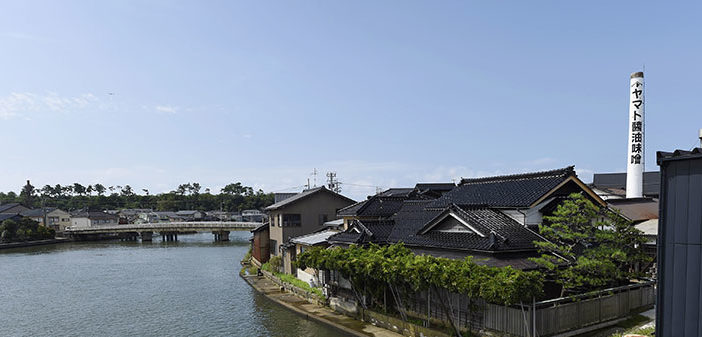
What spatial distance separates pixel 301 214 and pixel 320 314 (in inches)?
740

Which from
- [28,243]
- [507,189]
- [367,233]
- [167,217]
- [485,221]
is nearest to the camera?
[485,221]

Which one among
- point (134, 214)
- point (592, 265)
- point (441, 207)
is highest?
point (441, 207)

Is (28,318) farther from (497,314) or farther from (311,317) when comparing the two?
(497,314)

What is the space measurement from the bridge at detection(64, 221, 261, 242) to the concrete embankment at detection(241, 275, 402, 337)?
46.5 m

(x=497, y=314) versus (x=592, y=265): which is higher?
(x=592, y=265)

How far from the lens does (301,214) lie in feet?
133

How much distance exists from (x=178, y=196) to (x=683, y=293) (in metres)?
161

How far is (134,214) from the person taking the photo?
125m

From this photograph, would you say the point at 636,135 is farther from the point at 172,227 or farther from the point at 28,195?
the point at 28,195

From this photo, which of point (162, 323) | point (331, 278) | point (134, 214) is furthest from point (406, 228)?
point (134, 214)

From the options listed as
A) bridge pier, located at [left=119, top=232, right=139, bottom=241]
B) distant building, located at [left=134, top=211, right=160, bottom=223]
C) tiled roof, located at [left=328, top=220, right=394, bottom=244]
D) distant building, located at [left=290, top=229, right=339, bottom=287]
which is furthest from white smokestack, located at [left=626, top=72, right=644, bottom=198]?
distant building, located at [left=134, top=211, right=160, bottom=223]

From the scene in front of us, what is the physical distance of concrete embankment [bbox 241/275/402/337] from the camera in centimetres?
1892

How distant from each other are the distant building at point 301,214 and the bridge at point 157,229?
35530mm

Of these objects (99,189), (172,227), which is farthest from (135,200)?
(172,227)
